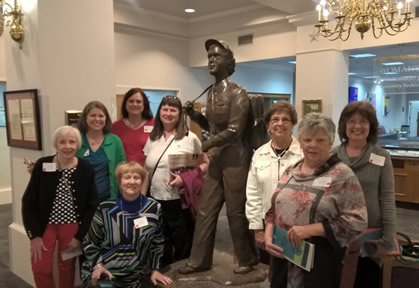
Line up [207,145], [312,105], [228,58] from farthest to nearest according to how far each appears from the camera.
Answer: [312,105] → [228,58] → [207,145]

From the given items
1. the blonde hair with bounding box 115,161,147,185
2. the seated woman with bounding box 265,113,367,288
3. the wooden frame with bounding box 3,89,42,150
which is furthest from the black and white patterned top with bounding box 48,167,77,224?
the seated woman with bounding box 265,113,367,288

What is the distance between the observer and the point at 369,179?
1814 millimetres

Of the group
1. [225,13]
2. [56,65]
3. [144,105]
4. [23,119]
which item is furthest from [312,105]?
[23,119]

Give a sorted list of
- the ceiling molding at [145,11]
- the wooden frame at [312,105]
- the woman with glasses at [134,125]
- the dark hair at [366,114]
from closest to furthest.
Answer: the dark hair at [366,114] → the woman with glasses at [134,125] → the wooden frame at [312,105] → the ceiling molding at [145,11]

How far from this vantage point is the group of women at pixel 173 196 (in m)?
1.51

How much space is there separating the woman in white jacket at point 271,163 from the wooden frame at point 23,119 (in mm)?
1704

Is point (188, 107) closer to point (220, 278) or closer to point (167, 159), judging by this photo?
point (167, 159)

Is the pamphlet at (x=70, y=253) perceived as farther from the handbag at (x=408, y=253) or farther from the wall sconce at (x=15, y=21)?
the handbag at (x=408, y=253)

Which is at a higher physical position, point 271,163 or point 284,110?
point 284,110

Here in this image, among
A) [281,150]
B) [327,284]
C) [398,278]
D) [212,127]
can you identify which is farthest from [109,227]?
[398,278]

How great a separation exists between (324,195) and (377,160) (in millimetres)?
501

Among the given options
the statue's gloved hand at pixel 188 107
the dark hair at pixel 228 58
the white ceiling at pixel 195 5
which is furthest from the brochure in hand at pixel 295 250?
the white ceiling at pixel 195 5

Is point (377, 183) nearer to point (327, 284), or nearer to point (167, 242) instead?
point (327, 284)

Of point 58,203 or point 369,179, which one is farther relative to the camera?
point 58,203
